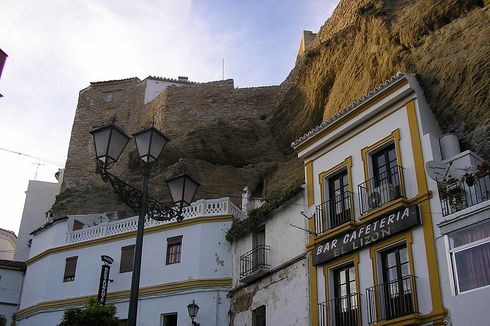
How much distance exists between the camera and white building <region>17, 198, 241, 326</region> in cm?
2320

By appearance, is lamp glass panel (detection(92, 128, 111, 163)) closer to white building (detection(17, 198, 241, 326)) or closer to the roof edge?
the roof edge

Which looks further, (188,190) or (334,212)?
(334,212)

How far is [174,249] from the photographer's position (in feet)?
80.5

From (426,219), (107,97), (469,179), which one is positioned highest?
(107,97)

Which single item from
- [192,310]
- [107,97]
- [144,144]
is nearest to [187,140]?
[107,97]

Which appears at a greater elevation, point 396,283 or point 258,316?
point 258,316

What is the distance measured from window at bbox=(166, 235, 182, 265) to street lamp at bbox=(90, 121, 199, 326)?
12986 millimetres

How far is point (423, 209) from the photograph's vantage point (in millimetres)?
15547

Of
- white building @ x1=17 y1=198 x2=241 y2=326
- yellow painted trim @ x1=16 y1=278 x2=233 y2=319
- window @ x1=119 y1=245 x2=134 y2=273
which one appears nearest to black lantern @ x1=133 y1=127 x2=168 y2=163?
white building @ x1=17 y1=198 x2=241 y2=326

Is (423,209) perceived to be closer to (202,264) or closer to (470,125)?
(470,125)

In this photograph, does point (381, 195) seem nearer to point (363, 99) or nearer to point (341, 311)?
point (363, 99)

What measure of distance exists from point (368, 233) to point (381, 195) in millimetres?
1021

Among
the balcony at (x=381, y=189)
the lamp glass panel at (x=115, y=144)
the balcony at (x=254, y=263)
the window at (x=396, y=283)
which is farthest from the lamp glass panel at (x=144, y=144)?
the balcony at (x=254, y=263)

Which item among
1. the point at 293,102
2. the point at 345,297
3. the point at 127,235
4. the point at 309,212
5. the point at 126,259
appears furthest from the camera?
the point at 293,102
